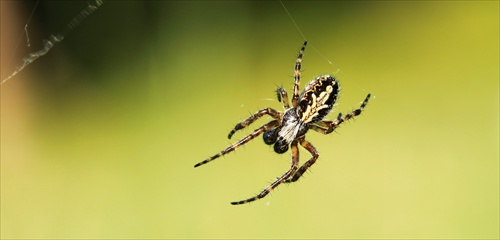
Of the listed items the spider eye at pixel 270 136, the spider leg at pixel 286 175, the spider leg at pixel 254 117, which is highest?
the spider leg at pixel 254 117

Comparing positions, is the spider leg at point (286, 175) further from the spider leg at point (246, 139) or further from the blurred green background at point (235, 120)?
the blurred green background at point (235, 120)

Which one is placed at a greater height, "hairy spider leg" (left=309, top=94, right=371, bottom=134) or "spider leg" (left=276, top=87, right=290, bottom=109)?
"spider leg" (left=276, top=87, right=290, bottom=109)

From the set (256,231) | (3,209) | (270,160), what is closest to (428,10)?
(270,160)

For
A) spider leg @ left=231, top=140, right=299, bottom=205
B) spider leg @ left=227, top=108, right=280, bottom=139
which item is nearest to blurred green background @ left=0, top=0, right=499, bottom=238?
spider leg @ left=231, top=140, right=299, bottom=205

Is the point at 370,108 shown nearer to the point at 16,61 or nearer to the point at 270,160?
the point at 270,160

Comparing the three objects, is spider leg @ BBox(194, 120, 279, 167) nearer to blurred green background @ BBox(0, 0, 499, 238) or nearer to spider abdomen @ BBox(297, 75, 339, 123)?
spider abdomen @ BBox(297, 75, 339, 123)

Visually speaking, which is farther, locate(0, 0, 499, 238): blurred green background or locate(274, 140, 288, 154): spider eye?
locate(0, 0, 499, 238): blurred green background

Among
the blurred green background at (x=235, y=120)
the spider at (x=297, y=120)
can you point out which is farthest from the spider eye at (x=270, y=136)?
the blurred green background at (x=235, y=120)
